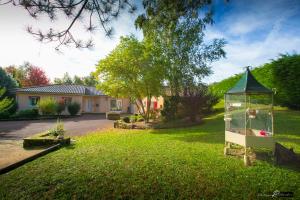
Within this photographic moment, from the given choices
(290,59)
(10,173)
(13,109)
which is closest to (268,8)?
(10,173)

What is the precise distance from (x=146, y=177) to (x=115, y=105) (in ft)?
108

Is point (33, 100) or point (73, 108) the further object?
point (33, 100)

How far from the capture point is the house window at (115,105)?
122ft

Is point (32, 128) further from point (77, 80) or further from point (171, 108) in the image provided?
point (77, 80)

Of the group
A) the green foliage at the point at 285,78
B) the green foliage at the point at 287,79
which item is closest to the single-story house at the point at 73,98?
the green foliage at the point at 285,78

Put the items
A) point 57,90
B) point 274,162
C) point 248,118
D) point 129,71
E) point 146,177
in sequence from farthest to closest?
point 57,90, point 129,71, point 248,118, point 274,162, point 146,177

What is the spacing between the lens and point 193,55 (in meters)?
19.2

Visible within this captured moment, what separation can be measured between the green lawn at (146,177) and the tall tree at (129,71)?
9.11m

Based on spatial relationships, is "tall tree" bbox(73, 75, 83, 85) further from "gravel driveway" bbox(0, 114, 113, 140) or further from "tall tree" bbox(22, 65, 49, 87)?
"gravel driveway" bbox(0, 114, 113, 140)

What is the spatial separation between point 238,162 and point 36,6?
7142 millimetres

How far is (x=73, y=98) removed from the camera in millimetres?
32188

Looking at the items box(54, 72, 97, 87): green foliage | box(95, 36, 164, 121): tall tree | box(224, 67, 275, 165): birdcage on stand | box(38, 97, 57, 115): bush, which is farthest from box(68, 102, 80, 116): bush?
box(54, 72, 97, 87): green foliage

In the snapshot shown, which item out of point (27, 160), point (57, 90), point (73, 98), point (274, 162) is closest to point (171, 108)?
point (274, 162)

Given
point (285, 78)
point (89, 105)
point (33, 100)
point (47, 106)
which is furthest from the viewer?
point (89, 105)
